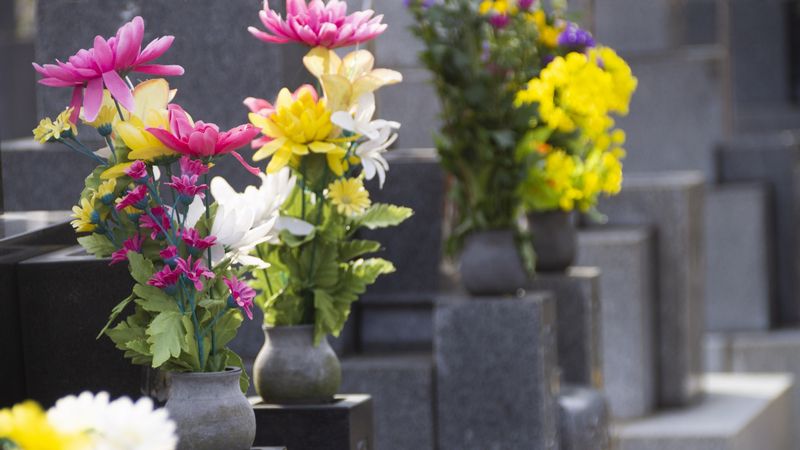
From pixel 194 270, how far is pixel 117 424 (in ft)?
2.59

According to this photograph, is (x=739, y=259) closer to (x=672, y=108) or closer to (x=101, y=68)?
(x=672, y=108)

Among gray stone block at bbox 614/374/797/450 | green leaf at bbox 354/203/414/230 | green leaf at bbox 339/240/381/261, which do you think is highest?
green leaf at bbox 354/203/414/230

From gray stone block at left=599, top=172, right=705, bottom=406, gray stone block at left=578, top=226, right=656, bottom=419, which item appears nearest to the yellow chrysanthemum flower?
gray stone block at left=578, top=226, right=656, bottom=419

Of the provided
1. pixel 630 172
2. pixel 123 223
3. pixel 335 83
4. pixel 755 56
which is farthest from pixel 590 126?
pixel 755 56

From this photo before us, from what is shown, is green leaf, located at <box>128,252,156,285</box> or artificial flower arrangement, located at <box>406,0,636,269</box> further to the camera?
artificial flower arrangement, located at <box>406,0,636,269</box>

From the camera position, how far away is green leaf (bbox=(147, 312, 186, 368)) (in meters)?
2.13

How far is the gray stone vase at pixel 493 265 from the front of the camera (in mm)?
3838

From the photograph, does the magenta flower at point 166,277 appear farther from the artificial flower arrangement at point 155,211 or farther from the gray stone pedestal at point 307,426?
the gray stone pedestal at point 307,426

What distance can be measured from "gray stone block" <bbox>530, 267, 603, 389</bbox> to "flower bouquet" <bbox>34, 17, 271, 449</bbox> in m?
2.25

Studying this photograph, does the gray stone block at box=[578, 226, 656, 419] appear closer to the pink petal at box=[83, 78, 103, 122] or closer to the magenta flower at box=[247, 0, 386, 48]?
the magenta flower at box=[247, 0, 386, 48]

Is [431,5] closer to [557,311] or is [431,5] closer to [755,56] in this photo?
[557,311]

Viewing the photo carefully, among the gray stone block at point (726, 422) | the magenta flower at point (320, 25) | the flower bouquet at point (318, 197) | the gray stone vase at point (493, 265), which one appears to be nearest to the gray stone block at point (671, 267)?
the gray stone block at point (726, 422)

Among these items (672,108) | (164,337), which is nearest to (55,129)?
(164,337)

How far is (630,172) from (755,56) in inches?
121
